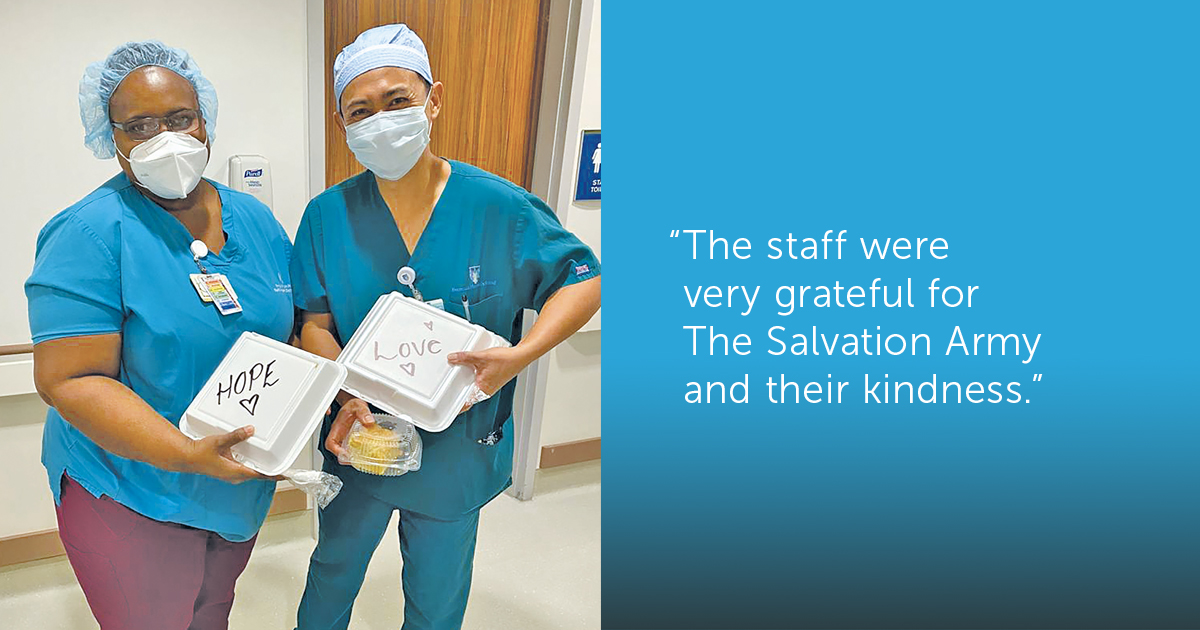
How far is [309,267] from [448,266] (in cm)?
22

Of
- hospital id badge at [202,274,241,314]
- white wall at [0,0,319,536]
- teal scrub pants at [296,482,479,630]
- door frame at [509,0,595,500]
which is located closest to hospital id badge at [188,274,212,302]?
hospital id badge at [202,274,241,314]

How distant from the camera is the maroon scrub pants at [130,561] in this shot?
131 centimetres

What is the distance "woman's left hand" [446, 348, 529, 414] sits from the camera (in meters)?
1.36

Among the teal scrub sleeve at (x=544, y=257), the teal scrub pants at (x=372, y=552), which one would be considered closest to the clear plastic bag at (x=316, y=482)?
the teal scrub pants at (x=372, y=552)

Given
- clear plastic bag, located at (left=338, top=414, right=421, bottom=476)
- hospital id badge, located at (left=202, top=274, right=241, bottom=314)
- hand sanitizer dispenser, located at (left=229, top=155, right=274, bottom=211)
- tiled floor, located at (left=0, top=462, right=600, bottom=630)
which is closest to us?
hospital id badge, located at (left=202, top=274, right=241, bottom=314)

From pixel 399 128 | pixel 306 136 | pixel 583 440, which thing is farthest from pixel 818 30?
pixel 583 440

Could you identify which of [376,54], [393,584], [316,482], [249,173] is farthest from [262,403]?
[393,584]

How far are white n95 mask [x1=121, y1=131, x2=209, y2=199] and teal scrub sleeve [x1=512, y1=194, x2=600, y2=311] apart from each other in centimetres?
50

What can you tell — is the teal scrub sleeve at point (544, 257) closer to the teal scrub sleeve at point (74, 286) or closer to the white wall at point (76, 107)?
the teal scrub sleeve at point (74, 286)

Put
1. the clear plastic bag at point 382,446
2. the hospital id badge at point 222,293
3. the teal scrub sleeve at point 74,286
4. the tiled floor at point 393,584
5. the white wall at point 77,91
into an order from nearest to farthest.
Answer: the teal scrub sleeve at point 74,286
the hospital id badge at point 222,293
the clear plastic bag at point 382,446
the white wall at point 77,91
the tiled floor at point 393,584

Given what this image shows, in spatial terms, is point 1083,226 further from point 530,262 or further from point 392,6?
point 392,6

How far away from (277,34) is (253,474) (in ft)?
3.69

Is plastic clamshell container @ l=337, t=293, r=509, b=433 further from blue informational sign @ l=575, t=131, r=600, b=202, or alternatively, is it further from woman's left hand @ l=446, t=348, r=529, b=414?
blue informational sign @ l=575, t=131, r=600, b=202

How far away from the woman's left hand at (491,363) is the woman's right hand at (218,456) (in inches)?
12.6
